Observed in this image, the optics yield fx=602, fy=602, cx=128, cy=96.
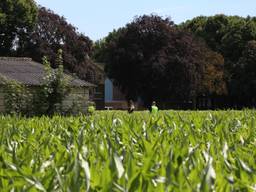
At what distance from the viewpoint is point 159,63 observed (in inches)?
2296

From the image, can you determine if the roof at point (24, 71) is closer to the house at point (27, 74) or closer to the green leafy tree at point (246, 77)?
the house at point (27, 74)

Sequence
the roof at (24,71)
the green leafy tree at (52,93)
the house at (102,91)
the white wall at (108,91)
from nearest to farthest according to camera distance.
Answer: the green leafy tree at (52,93) → the roof at (24,71) → the house at (102,91) → the white wall at (108,91)

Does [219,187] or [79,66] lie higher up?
[79,66]

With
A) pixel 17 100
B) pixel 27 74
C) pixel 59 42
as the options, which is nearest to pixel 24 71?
pixel 27 74

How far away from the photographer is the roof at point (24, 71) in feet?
113

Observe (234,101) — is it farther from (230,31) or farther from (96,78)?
(96,78)

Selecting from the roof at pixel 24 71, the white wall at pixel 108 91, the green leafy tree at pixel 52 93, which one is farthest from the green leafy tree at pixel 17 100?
the white wall at pixel 108 91

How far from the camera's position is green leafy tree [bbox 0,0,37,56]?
58.3m

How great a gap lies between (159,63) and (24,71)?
23353 mm

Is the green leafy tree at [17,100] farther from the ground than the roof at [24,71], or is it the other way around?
the roof at [24,71]

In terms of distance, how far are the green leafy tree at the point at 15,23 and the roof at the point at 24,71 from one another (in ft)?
62.0

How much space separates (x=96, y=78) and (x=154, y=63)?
876 centimetres

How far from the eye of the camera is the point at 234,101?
69812 millimetres

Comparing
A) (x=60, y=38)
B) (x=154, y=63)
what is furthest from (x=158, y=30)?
(x=60, y=38)
